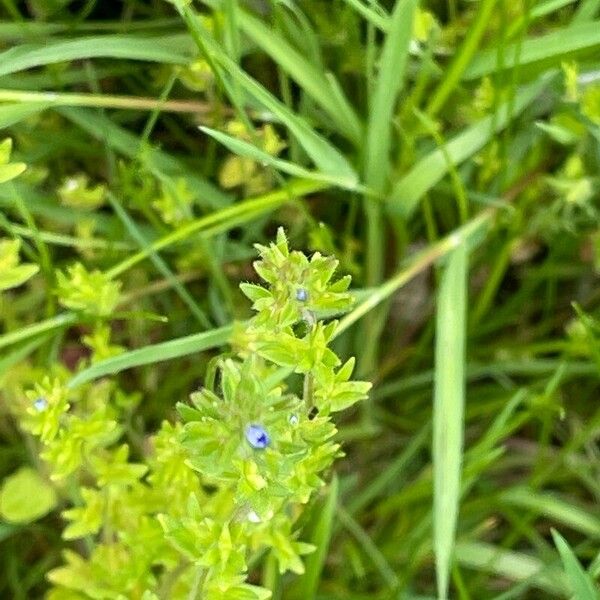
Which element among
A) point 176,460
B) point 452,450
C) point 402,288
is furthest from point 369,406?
point 176,460

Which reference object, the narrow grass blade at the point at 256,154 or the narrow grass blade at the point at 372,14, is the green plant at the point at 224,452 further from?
the narrow grass blade at the point at 372,14

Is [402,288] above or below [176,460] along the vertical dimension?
below

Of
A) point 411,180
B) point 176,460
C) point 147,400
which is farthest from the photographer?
point 147,400

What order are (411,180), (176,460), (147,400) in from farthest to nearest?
1. (147,400)
2. (411,180)
3. (176,460)

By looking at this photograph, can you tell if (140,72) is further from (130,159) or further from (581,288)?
(581,288)

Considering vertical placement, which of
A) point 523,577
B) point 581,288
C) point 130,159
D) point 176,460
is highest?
point 130,159

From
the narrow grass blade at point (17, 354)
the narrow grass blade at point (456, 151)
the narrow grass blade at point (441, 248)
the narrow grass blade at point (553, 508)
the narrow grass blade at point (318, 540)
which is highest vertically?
the narrow grass blade at point (456, 151)

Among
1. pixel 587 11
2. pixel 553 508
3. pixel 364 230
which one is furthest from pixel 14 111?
pixel 553 508

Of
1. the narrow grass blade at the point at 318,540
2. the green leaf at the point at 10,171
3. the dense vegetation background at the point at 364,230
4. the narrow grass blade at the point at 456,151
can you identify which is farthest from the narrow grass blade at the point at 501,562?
the green leaf at the point at 10,171
